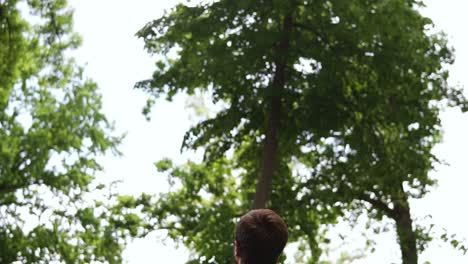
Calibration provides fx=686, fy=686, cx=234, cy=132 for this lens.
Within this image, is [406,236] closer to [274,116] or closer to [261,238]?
[274,116]

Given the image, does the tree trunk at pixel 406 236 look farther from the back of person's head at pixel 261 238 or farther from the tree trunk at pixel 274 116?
the back of person's head at pixel 261 238

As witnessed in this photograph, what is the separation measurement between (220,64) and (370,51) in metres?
3.30

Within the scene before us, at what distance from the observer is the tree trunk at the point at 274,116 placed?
14.9 m

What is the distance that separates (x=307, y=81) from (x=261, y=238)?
12.0 meters

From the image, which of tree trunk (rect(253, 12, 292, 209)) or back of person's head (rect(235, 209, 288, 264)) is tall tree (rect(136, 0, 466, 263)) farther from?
back of person's head (rect(235, 209, 288, 264))

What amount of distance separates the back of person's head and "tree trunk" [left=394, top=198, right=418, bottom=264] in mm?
14633

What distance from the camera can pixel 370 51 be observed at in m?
14.9

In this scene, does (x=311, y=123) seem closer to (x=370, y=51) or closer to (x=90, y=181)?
(x=370, y=51)

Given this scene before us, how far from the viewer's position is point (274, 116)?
15.3m

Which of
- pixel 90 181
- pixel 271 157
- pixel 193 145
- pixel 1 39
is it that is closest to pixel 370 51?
pixel 271 157

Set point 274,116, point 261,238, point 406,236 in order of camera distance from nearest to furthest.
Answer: point 261,238 < point 274,116 < point 406,236

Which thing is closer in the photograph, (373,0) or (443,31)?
(373,0)

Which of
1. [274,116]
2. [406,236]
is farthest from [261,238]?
[406,236]

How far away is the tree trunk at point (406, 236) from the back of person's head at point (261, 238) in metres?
14.6
